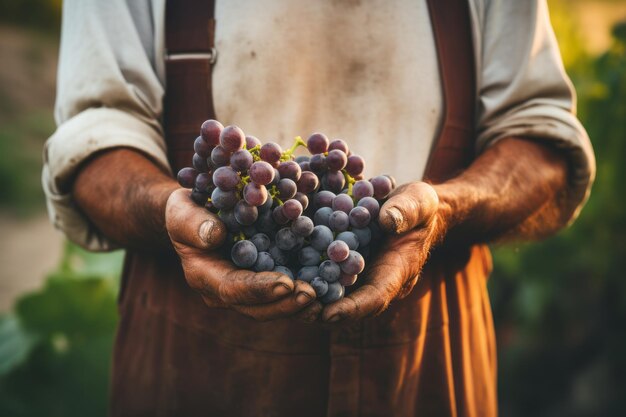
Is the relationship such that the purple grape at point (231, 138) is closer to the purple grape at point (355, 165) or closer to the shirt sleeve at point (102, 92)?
the purple grape at point (355, 165)

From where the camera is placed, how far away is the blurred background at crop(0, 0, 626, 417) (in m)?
3.03

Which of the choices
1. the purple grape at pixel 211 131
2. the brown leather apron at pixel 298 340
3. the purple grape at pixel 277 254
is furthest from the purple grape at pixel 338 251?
the brown leather apron at pixel 298 340

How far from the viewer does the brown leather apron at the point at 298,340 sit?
152 centimetres

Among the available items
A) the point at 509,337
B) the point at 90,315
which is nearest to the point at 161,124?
the point at 90,315

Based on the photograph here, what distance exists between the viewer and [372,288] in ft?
3.76

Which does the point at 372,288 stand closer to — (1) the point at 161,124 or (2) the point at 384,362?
(2) the point at 384,362

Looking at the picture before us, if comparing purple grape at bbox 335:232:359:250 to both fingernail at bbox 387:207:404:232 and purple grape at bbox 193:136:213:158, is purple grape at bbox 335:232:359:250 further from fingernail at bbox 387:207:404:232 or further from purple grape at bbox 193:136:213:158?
purple grape at bbox 193:136:213:158

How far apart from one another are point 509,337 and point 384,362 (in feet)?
11.0

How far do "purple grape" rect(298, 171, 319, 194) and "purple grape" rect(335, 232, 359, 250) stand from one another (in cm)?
12

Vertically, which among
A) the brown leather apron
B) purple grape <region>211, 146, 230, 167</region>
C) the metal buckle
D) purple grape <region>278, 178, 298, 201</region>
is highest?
the metal buckle

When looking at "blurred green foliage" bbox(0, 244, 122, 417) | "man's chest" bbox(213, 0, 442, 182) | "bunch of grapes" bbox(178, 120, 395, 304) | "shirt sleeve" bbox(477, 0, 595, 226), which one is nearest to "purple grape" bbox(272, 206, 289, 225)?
"bunch of grapes" bbox(178, 120, 395, 304)

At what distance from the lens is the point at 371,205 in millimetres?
1192

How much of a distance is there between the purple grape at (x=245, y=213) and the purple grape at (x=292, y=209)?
0.20 ft

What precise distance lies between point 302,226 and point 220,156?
0.22 metres
